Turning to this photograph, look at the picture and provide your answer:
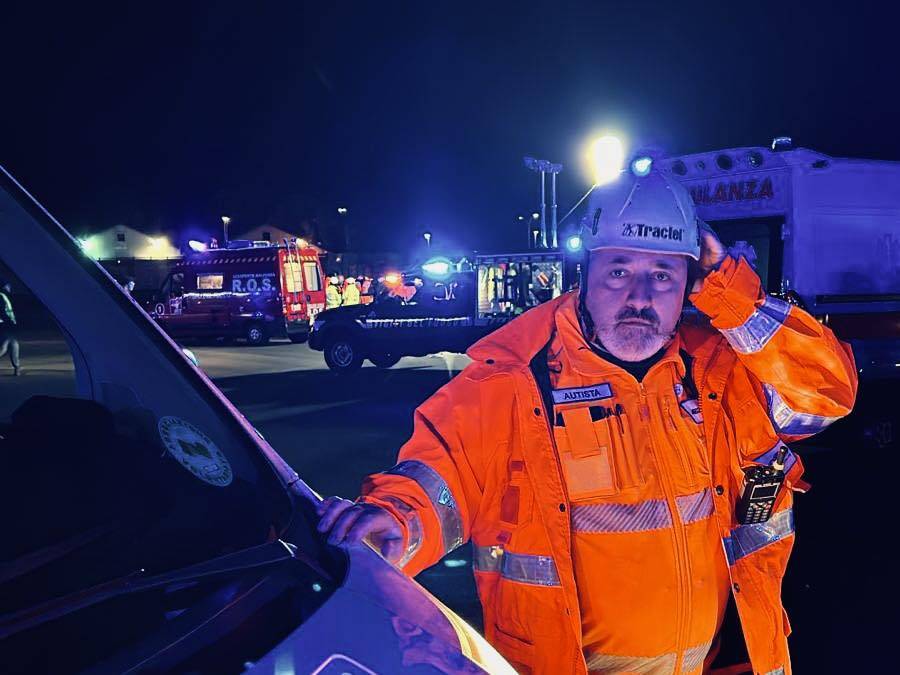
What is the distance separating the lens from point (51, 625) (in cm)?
117

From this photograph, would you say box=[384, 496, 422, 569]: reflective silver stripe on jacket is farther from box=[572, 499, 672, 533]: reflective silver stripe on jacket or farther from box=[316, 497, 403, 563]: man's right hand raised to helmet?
box=[572, 499, 672, 533]: reflective silver stripe on jacket

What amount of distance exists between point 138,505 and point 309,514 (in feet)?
1.21

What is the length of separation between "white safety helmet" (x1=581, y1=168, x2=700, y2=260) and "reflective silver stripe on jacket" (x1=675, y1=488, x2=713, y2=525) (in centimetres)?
66

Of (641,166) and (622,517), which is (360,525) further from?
(641,166)

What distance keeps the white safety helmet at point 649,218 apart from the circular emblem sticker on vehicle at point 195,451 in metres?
1.18

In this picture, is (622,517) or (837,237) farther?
(837,237)

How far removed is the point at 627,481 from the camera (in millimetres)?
1882

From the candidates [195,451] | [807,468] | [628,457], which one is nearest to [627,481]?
[628,457]

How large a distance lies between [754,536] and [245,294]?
19694mm

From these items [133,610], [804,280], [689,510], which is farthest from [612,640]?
[804,280]

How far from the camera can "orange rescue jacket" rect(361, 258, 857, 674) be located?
1859mm

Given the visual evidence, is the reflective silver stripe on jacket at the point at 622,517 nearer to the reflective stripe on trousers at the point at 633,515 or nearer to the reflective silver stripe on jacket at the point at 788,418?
the reflective stripe on trousers at the point at 633,515

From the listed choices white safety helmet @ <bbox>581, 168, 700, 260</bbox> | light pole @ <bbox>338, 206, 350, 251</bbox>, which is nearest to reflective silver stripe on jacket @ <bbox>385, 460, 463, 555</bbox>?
white safety helmet @ <bbox>581, 168, 700, 260</bbox>

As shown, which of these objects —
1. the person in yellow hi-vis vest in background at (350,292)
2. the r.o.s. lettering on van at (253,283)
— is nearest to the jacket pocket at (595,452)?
the r.o.s. lettering on van at (253,283)
